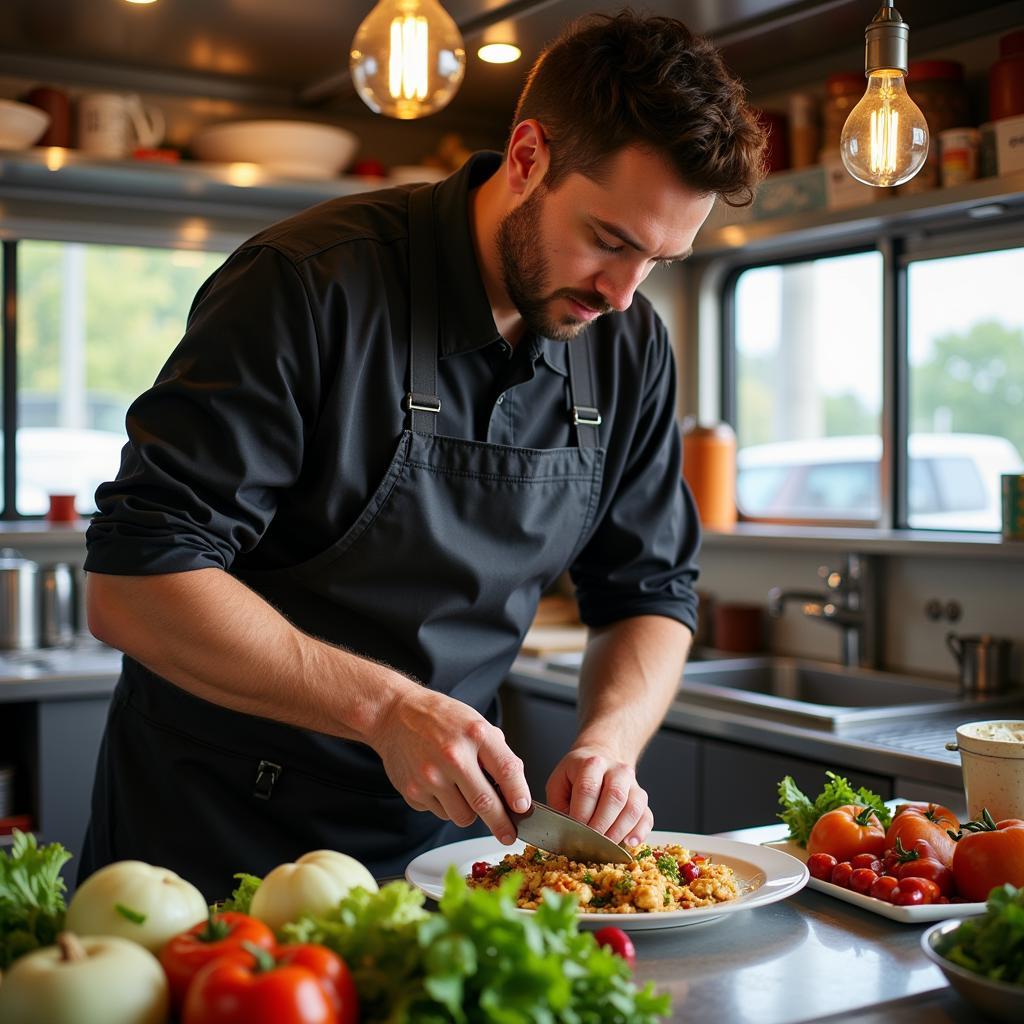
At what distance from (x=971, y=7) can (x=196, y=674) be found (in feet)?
7.89

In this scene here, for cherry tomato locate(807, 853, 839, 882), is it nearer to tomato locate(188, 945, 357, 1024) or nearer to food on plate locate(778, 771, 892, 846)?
food on plate locate(778, 771, 892, 846)

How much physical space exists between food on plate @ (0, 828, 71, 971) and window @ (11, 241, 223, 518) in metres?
2.54

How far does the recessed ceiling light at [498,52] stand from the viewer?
3197 mm

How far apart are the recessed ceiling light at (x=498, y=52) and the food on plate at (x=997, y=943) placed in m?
2.61

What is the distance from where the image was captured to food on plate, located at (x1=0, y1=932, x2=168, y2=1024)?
0.81 meters

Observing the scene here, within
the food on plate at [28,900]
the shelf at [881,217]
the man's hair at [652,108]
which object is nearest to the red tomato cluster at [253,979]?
the food on plate at [28,900]

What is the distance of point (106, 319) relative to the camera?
4414 mm

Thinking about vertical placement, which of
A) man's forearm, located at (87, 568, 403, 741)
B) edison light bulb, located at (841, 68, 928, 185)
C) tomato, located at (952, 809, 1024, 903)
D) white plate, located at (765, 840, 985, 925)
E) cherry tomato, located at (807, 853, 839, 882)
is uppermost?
edison light bulb, located at (841, 68, 928, 185)

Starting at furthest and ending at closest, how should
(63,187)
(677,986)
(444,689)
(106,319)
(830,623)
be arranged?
1. (106,319)
2. (63,187)
3. (830,623)
4. (444,689)
5. (677,986)

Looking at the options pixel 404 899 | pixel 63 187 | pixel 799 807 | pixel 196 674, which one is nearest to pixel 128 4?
pixel 63 187

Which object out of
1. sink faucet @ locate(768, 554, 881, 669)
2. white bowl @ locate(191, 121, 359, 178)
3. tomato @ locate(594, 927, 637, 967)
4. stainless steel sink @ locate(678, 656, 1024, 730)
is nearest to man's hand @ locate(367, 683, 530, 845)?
tomato @ locate(594, 927, 637, 967)

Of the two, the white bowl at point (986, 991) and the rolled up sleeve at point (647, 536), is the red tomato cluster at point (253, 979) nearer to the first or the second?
the white bowl at point (986, 991)

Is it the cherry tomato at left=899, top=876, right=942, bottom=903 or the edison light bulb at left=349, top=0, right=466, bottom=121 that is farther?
the edison light bulb at left=349, top=0, right=466, bottom=121

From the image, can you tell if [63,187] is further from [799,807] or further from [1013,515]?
[799,807]
